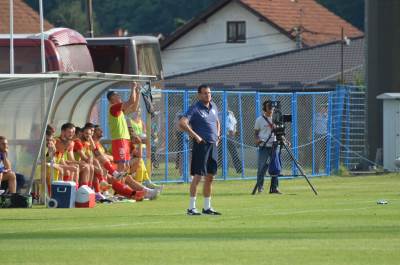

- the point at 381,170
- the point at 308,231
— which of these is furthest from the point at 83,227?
the point at 381,170

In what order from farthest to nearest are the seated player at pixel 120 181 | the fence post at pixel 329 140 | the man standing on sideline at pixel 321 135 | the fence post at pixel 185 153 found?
1. the man standing on sideline at pixel 321 135
2. the fence post at pixel 329 140
3. the fence post at pixel 185 153
4. the seated player at pixel 120 181

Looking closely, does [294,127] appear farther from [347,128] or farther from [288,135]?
[288,135]

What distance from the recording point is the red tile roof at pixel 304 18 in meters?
81.1

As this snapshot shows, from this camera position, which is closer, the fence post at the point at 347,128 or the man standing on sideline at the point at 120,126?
the man standing on sideline at the point at 120,126

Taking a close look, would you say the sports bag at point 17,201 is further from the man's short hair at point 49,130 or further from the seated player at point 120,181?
the seated player at point 120,181

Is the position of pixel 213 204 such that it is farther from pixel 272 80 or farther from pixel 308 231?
pixel 272 80

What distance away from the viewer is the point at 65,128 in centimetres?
2514

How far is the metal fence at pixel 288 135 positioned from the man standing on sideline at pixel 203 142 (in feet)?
41.2

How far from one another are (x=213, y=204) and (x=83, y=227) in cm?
583

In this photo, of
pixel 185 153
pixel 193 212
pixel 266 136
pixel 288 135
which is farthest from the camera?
pixel 288 135

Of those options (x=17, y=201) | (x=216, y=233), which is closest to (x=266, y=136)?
(x=17, y=201)

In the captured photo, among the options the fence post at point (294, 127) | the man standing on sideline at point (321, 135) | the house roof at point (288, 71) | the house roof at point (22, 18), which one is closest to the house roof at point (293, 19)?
the house roof at point (288, 71)

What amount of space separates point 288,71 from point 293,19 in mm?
18526

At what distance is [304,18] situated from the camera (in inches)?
3302
